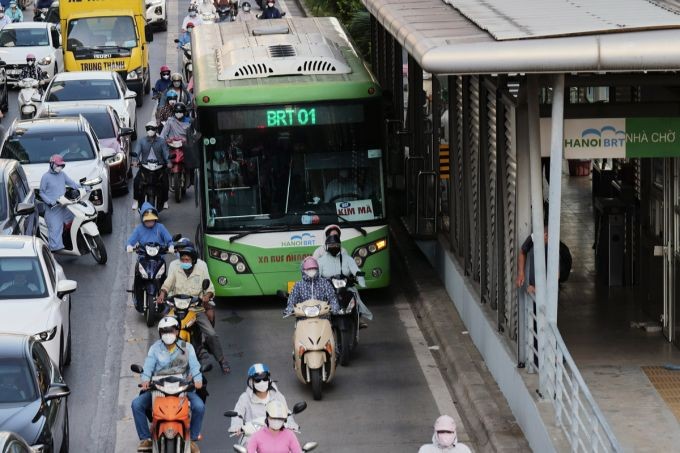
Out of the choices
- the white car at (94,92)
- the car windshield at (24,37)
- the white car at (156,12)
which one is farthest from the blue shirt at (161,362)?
the white car at (156,12)

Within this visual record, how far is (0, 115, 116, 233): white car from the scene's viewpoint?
25125mm

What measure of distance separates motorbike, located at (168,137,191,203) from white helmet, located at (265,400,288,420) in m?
14.6

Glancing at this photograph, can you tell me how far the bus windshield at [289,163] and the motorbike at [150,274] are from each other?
29.7 inches

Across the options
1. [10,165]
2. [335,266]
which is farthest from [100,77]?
[335,266]

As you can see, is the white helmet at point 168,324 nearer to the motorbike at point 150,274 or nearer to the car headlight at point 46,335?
the car headlight at point 46,335

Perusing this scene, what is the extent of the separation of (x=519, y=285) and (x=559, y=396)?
1697mm

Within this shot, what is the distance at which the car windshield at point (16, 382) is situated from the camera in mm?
13906

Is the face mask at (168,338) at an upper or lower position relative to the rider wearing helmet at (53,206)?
upper

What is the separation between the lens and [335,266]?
1791cm

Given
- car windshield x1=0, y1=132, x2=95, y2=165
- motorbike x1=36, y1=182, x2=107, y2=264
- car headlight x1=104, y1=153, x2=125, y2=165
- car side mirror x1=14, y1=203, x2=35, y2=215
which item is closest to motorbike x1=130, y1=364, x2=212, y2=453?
car side mirror x1=14, y1=203, x2=35, y2=215

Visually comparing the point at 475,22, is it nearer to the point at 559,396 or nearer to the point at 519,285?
the point at 519,285

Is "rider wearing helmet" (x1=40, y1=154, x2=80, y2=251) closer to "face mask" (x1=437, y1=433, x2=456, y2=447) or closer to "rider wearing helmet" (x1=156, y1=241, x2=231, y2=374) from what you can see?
"rider wearing helmet" (x1=156, y1=241, x2=231, y2=374)

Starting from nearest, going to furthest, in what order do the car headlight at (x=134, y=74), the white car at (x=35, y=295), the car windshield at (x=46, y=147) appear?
the white car at (x=35, y=295) → the car windshield at (x=46, y=147) → the car headlight at (x=134, y=74)

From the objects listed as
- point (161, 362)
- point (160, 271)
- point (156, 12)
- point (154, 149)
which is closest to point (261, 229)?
point (160, 271)
